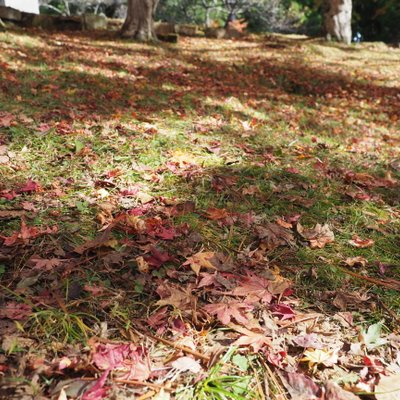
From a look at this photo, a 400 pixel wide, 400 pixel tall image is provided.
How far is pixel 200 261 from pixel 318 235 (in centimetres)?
83

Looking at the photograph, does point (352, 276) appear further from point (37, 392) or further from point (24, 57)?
point (24, 57)

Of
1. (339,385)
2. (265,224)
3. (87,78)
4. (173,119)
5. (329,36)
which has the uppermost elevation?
(329,36)

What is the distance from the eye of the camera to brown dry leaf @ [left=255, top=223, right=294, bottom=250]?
2141 mm

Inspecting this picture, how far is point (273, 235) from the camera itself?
218cm

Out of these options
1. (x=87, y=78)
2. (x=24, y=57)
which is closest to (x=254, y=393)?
(x=87, y=78)

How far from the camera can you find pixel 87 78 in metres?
5.30

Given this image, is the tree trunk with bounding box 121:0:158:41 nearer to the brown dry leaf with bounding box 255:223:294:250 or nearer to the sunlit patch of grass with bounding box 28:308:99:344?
the brown dry leaf with bounding box 255:223:294:250

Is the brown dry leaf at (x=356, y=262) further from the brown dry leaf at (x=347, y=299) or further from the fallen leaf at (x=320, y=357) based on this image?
the fallen leaf at (x=320, y=357)

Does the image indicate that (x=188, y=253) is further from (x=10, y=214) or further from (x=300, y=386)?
(x=10, y=214)

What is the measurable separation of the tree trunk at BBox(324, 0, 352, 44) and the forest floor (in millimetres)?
7789

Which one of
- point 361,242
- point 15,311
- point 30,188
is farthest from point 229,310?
point 30,188

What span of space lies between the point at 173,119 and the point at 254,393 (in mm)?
3189

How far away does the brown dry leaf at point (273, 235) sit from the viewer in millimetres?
2141

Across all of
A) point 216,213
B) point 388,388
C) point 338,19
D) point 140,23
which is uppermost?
point 338,19
